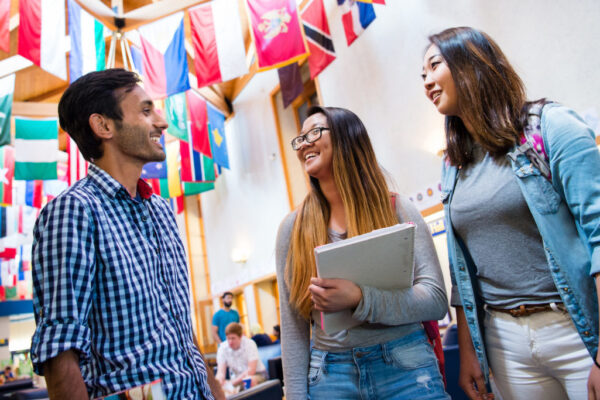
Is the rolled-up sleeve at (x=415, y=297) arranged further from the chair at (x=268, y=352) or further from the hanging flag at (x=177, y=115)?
the hanging flag at (x=177, y=115)

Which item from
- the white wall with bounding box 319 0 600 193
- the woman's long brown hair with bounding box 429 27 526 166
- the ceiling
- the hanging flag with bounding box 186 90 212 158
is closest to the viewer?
the woman's long brown hair with bounding box 429 27 526 166

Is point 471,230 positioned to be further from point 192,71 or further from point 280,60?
point 192,71

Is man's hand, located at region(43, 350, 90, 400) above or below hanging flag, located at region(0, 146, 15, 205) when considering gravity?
below

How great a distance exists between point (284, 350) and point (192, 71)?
10366mm

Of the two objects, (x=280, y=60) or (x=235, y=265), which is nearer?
(x=280, y=60)

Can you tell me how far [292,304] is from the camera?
1441mm

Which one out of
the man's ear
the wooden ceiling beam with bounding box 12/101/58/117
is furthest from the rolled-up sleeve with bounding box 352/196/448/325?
the wooden ceiling beam with bounding box 12/101/58/117

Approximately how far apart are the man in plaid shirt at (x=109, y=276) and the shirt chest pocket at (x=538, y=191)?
1051 millimetres

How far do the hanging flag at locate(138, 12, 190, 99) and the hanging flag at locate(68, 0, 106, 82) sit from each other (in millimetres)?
697

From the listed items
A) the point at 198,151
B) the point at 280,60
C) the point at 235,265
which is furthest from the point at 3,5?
the point at 235,265

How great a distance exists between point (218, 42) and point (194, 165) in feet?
12.5

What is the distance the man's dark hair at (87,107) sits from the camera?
1385 mm

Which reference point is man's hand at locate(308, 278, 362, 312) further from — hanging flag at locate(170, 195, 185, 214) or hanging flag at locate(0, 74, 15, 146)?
hanging flag at locate(170, 195, 185, 214)

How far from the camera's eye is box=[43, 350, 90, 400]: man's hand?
3.10 feet
